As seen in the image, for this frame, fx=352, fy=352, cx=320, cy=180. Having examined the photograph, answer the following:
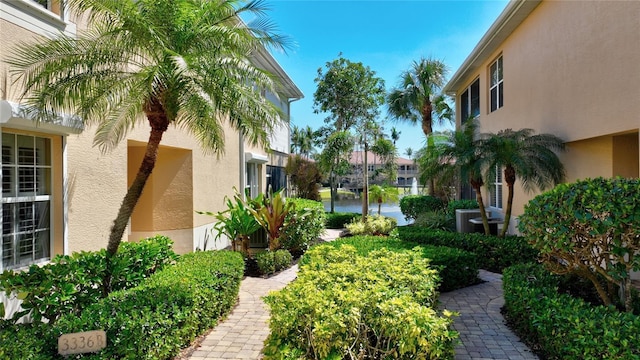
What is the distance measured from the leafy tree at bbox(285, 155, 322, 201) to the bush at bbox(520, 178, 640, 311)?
16822mm

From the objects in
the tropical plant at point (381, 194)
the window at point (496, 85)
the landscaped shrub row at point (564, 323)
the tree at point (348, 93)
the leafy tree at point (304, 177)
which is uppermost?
the tree at point (348, 93)

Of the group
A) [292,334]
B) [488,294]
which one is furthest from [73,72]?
[488,294]

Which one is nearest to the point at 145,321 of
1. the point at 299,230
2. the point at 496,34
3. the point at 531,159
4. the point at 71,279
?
the point at 71,279

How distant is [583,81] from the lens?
7934 millimetres

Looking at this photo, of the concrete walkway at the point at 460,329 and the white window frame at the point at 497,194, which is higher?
the white window frame at the point at 497,194

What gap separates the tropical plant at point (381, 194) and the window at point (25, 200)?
14455 mm

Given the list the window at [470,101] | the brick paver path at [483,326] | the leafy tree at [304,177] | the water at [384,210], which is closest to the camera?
the brick paver path at [483,326]

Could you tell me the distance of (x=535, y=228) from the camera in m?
4.72

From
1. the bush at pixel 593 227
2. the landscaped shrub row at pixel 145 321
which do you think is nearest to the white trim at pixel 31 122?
the landscaped shrub row at pixel 145 321

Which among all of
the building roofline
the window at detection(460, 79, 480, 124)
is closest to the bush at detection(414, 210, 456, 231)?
the window at detection(460, 79, 480, 124)

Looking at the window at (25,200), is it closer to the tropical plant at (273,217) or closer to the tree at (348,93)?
the tropical plant at (273,217)

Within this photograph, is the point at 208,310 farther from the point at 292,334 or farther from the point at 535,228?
the point at 535,228

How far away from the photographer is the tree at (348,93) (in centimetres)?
2553

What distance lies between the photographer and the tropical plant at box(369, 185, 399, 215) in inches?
725
